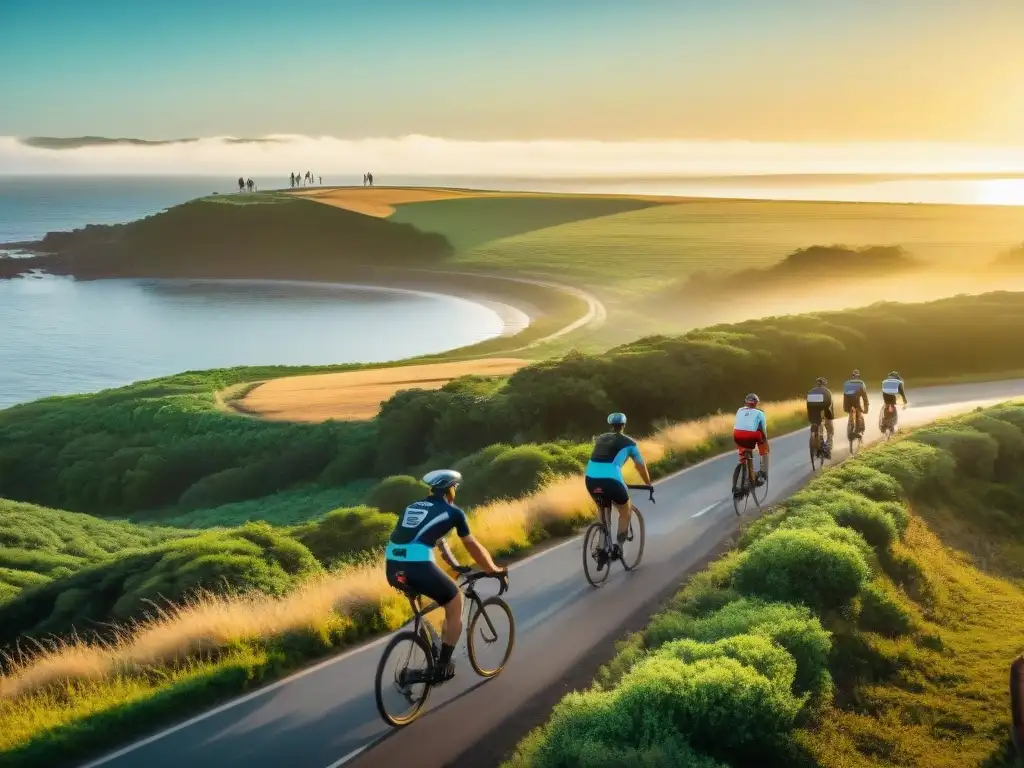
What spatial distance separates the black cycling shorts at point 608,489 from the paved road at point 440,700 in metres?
1.47

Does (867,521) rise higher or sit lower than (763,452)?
lower

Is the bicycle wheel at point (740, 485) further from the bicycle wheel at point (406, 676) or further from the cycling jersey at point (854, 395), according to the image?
the bicycle wheel at point (406, 676)

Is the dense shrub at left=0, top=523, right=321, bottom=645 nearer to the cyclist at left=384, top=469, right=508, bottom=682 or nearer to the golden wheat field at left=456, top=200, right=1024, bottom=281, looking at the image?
the cyclist at left=384, top=469, right=508, bottom=682

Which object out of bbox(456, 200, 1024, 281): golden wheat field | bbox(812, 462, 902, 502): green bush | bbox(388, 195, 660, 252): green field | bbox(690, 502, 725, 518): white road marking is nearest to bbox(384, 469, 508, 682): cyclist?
bbox(690, 502, 725, 518): white road marking

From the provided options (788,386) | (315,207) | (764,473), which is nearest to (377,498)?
(764,473)

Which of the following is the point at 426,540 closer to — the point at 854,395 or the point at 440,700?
the point at 440,700

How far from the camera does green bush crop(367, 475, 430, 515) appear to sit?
27.6 m

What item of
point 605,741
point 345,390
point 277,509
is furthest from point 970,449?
point 345,390

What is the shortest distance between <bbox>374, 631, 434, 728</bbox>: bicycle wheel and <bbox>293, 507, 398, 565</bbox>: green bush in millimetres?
8865

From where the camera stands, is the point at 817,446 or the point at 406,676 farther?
the point at 817,446

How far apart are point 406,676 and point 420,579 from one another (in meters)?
1.09

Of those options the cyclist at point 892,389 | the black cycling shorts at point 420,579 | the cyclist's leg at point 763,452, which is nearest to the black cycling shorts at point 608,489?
the black cycling shorts at point 420,579

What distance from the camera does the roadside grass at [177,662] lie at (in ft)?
33.5

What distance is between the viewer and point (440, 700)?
11.1m
